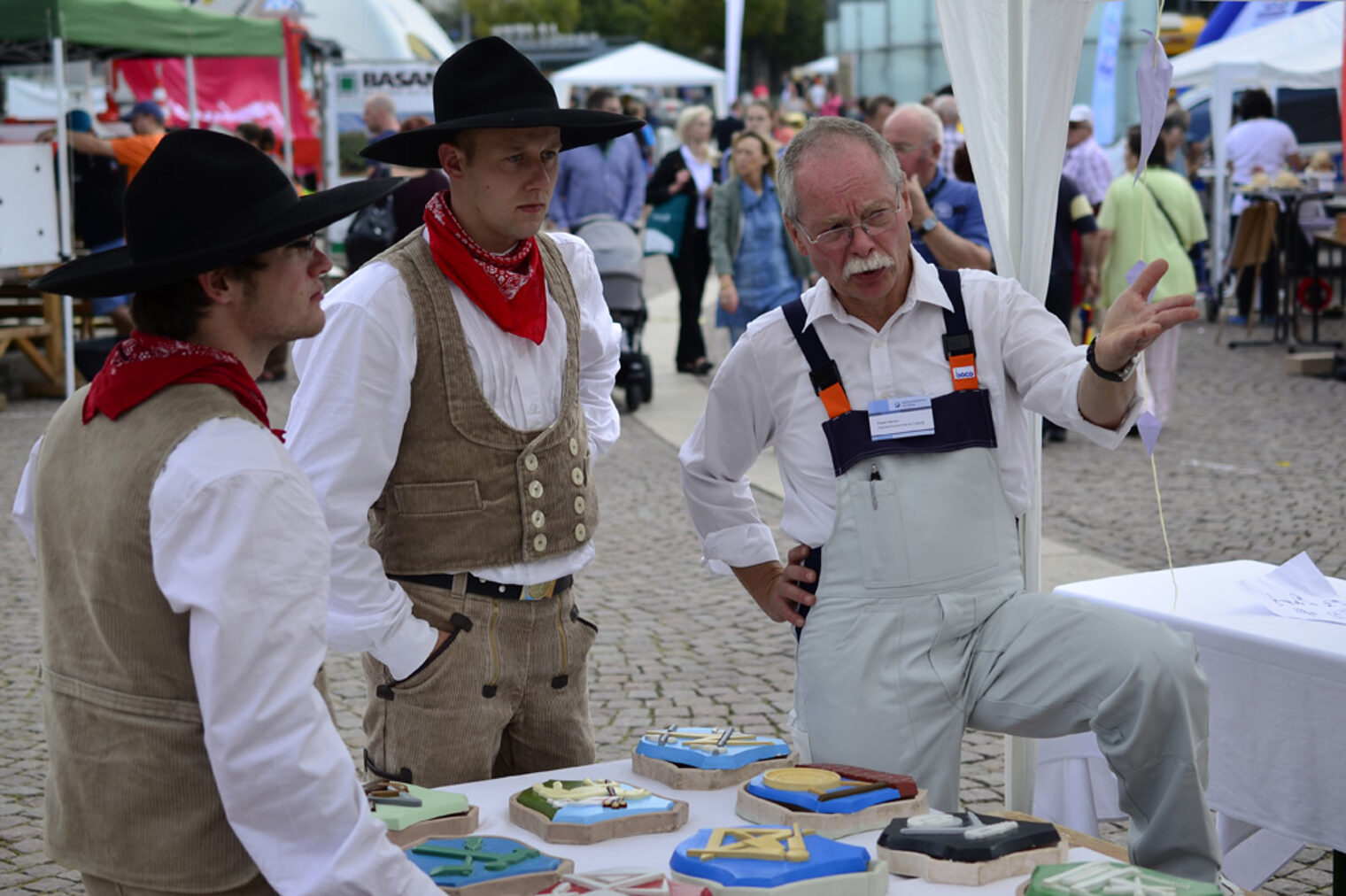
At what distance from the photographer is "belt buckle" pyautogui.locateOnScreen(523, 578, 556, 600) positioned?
2744mm

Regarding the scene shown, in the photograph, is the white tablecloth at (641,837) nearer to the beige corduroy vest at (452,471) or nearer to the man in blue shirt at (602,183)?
the beige corduroy vest at (452,471)

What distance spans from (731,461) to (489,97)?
34.4 inches

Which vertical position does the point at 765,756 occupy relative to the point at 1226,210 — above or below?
below

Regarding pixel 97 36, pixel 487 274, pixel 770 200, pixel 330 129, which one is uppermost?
pixel 97 36

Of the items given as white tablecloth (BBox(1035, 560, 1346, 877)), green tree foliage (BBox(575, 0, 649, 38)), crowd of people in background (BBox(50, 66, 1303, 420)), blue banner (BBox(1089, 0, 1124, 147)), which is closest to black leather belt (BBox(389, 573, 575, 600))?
white tablecloth (BBox(1035, 560, 1346, 877))

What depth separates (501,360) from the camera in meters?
2.76

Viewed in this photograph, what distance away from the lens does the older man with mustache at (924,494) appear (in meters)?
2.55

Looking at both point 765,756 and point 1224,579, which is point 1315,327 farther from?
point 765,756

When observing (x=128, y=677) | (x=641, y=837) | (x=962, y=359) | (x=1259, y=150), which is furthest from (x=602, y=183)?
(x=128, y=677)

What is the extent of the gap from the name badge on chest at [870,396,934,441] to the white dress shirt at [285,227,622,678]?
24.1 inches

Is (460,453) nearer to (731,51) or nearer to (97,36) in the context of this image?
(97,36)

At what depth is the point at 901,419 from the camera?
2.76 metres

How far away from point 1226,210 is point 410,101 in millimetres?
8916

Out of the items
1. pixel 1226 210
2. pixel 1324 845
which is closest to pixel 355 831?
pixel 1324 845
